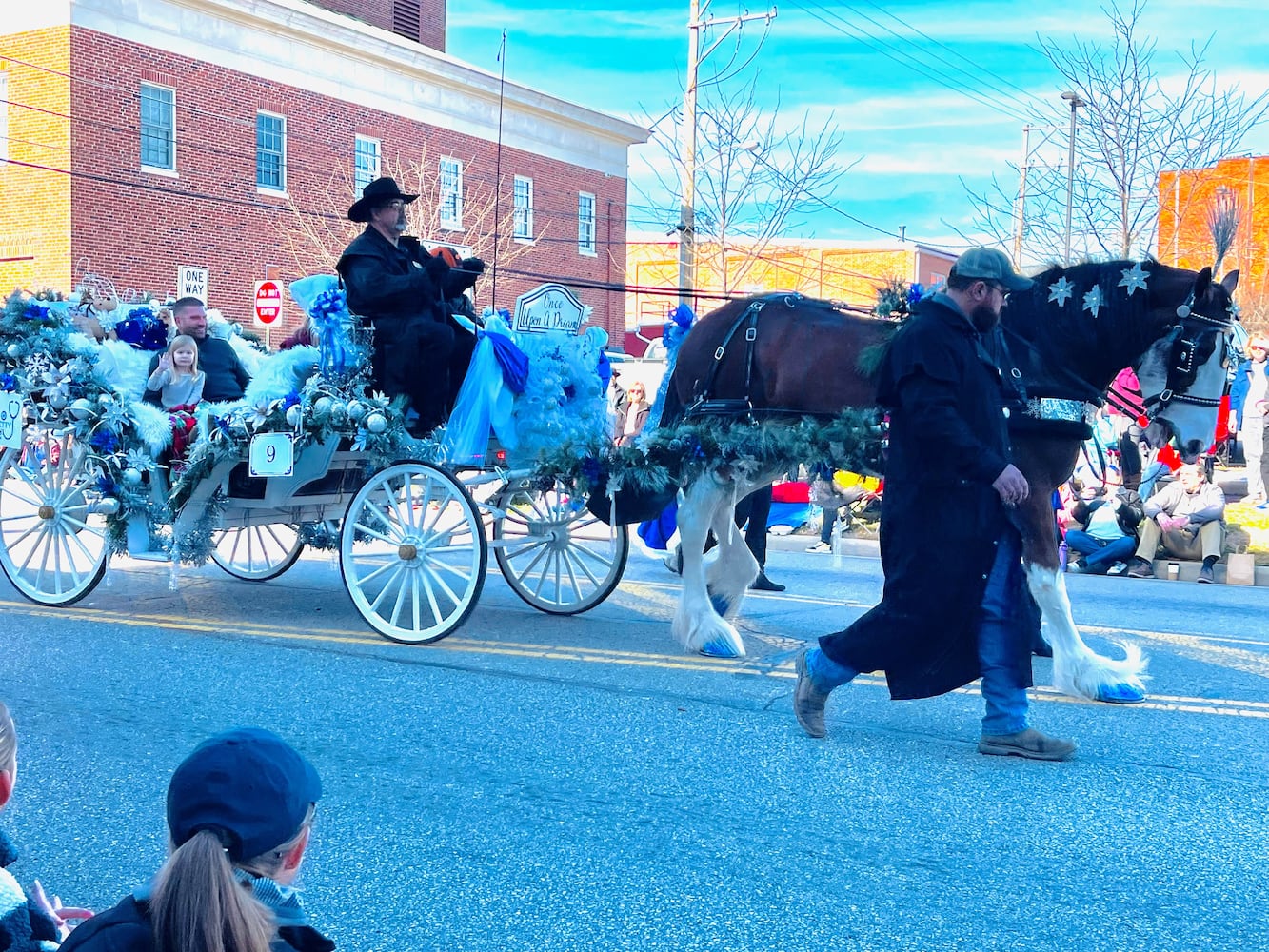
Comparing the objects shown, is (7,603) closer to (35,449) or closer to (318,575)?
(35,449)

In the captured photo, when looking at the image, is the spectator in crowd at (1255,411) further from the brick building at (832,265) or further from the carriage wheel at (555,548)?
the brick building at (832,265)

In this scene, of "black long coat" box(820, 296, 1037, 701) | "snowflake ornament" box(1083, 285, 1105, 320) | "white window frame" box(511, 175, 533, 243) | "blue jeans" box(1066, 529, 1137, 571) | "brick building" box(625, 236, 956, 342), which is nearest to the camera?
"black long coat" box(820, 296, 1037, 701)

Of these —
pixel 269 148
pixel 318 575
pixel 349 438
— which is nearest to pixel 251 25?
pixel 269 148

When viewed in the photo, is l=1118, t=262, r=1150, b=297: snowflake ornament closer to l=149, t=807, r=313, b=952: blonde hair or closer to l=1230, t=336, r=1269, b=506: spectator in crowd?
l=149, t=807, r=313, b=952: blonde hair

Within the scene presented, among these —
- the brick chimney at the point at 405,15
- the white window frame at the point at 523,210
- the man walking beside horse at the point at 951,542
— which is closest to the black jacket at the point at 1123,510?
the man walking beside horse at the point at 951,542

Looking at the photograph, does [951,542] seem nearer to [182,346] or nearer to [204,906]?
[204,906]

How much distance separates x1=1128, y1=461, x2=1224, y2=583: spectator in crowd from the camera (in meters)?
12.5

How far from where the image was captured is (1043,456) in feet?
21.0

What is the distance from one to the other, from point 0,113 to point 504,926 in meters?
25.8

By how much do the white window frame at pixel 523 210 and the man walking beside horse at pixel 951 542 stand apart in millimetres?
28914

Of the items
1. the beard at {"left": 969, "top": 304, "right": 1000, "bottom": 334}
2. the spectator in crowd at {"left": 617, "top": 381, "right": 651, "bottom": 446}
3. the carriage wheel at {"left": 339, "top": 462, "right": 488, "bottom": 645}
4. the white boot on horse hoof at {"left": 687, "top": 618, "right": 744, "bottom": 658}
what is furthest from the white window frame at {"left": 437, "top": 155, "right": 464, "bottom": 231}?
the beard at {"left": 969, "top": 304, "right": 1000, "bottom": 334}

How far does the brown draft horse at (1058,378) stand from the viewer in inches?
249

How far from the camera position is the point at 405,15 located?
37.1 meters

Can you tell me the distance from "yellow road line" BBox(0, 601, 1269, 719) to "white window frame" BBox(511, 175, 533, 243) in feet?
85.3
